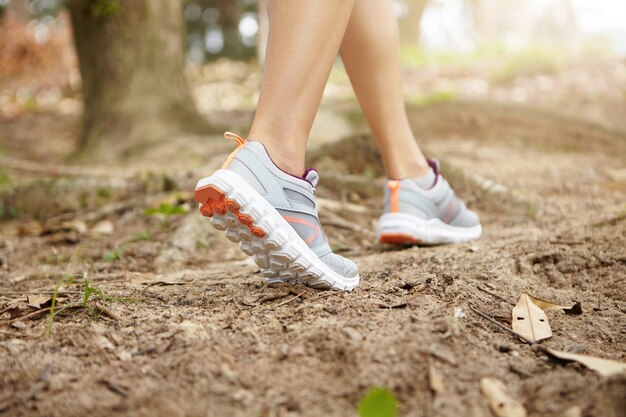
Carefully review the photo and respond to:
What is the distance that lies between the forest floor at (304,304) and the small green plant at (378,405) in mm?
49

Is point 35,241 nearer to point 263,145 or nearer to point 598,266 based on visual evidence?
point 263,145

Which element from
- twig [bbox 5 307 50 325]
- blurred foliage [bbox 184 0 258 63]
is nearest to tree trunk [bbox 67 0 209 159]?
twig [bbox 5 307 50 325]

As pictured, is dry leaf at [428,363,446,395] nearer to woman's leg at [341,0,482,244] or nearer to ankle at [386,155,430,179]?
woman's leg at [341,0,482,244]

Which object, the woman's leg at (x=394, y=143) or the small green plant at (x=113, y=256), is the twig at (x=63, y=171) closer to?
the small green plant at (x=113, y=256)

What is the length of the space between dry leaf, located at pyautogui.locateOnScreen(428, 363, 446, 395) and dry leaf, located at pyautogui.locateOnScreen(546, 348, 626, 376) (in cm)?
28

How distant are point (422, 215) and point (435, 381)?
1.11 m

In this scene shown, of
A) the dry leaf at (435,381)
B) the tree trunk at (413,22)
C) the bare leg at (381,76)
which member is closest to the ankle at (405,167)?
the bare leg at (381,76)

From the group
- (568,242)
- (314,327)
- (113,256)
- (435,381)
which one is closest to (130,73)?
(113,256)

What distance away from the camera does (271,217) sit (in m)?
1.43

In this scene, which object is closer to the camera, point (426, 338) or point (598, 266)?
point (426, 338)

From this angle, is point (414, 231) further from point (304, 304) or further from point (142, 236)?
point (142, 236)

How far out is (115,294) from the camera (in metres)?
1.58

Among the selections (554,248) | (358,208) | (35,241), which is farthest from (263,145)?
(35,241)

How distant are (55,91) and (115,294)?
828 cm
